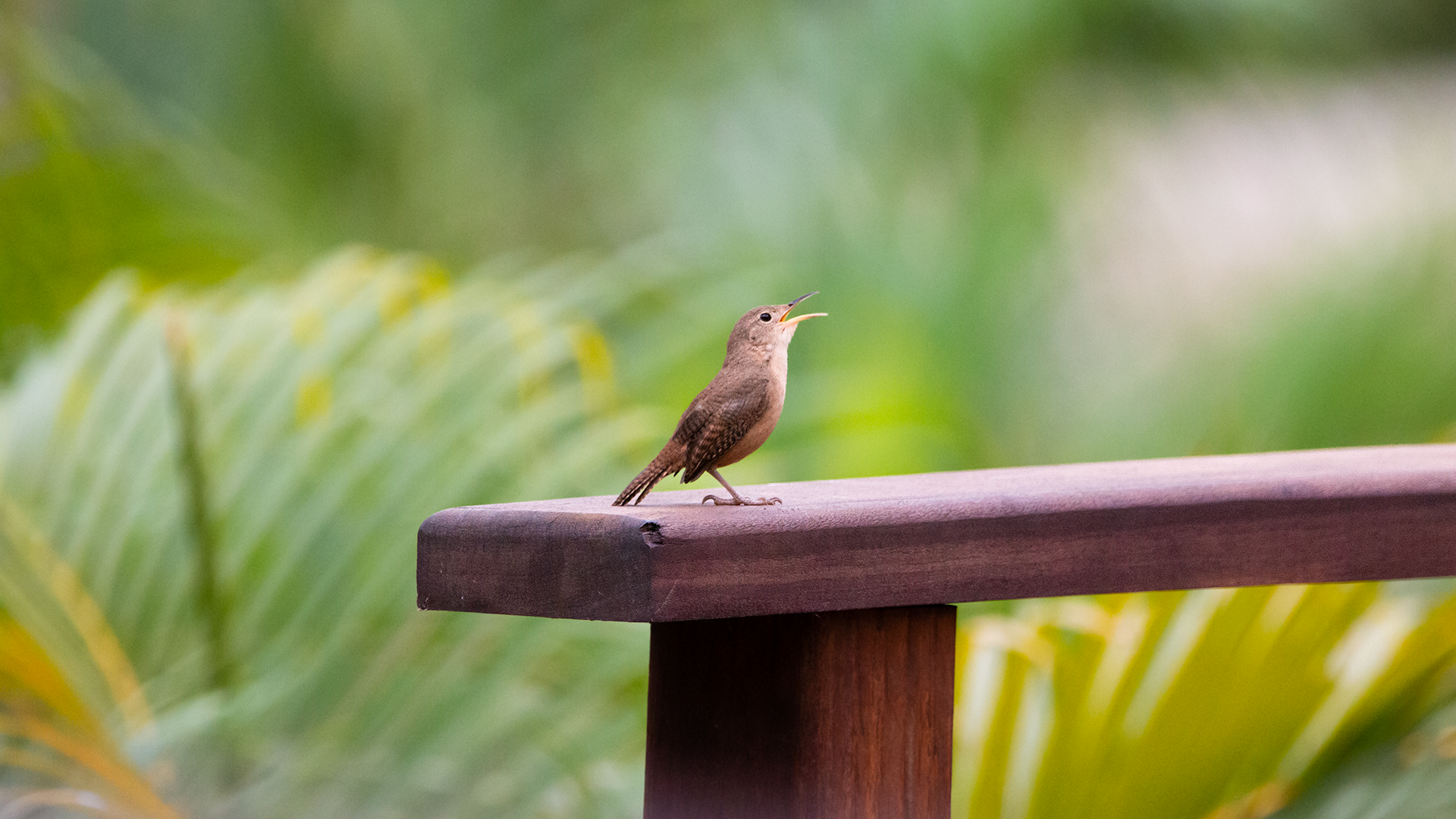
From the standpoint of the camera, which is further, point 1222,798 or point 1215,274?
point 1215,274

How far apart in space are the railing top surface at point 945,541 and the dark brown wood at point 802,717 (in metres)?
0.06

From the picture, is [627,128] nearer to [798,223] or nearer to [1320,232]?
[798,223]

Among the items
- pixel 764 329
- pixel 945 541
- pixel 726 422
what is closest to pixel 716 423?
pixel 726 422

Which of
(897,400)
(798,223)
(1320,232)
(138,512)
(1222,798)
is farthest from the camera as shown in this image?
(798,223)

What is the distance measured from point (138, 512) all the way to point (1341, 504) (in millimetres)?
1468

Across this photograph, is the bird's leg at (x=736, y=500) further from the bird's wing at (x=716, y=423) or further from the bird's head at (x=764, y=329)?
the bird's head at (x=764, y=329)

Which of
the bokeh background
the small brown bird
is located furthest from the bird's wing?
the bokeh background

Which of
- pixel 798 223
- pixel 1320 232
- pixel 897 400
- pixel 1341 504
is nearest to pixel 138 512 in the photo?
pixel 897 400

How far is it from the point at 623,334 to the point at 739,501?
2161 millimetres

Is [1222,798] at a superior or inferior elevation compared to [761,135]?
inferior

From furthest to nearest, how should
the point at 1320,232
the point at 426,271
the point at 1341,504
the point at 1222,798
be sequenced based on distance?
the point at 1320,232
the point at 426,271
the point at 1222,798
the point at 1341,504

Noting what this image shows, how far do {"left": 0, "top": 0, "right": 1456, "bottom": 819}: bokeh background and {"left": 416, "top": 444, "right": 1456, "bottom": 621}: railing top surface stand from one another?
0.43 metres

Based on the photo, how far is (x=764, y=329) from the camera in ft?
3.84

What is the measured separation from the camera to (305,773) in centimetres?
163
